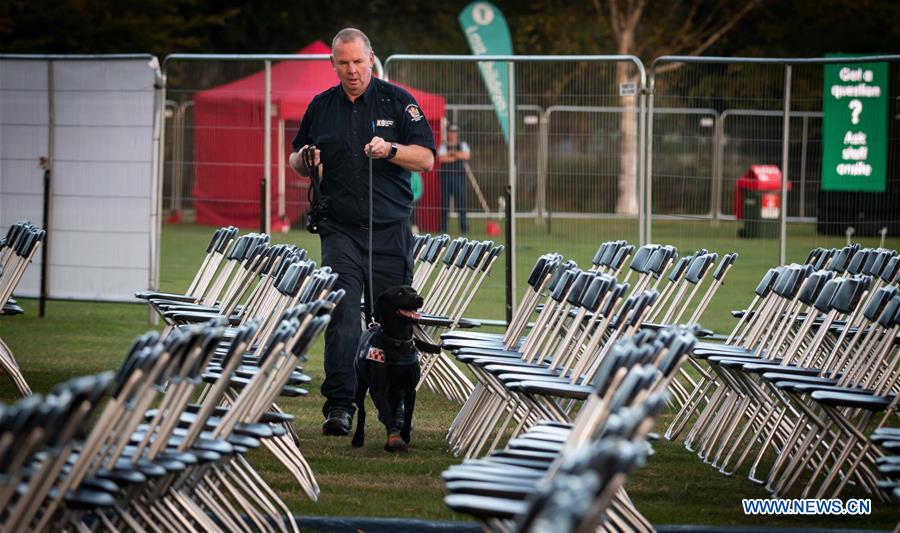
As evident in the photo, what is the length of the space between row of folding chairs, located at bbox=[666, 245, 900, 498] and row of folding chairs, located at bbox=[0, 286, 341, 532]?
2353 mm

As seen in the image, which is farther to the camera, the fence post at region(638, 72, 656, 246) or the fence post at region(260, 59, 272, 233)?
the fence post at region(260, 59, 272, 233)

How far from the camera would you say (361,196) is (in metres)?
8.82

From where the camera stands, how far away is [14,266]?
10.4 meters

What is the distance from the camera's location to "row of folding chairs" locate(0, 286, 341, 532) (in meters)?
4.18

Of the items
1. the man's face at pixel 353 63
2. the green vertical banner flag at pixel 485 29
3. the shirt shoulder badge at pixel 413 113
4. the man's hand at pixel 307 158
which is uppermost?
the green vertical banner flag at pixel 485 29

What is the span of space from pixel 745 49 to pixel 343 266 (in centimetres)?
3269

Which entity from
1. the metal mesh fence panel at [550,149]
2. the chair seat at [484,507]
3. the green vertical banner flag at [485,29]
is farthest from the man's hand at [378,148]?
the green vertical banner flag at [485,29]

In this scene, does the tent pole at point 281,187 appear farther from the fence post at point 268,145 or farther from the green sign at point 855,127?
the green sign at point 855,127

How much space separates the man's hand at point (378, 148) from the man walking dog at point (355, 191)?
16 cm

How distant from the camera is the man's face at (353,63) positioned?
28.4 ft

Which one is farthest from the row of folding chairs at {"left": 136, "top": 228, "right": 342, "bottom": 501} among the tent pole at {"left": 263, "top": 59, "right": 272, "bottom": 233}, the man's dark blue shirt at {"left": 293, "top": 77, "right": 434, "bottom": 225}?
the tent pole at {"left": 263, "top": 59, "right": 272, "bottom": 233}

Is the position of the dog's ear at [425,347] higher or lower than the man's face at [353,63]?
lower

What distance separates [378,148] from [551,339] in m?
1.40

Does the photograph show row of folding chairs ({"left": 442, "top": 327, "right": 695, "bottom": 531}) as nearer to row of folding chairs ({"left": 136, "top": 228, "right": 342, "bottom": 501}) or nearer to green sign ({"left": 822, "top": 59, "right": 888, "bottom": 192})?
row of folding chairs ({"left": 136, "top": 228, "right": 342, "bottom": 501})
